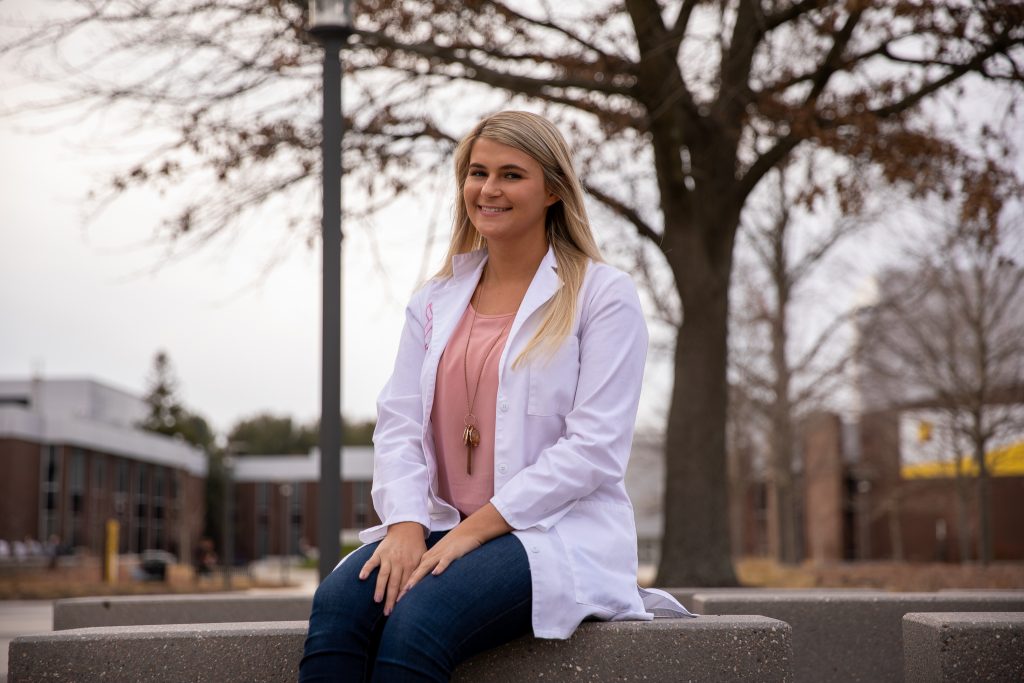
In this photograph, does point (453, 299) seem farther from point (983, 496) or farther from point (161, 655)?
point (983, 496)

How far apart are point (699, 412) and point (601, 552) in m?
8.88

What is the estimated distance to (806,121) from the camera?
1046 cm

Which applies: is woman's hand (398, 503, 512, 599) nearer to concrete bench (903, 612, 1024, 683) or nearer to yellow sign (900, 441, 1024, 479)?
concrete bench (903, 612, 1024, 683)

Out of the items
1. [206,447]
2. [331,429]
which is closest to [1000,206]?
[331,429]

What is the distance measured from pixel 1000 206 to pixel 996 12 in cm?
178

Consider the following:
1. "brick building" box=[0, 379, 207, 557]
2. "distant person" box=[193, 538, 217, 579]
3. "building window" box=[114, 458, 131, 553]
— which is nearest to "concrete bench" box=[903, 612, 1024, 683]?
"distant person" box=[193, 538, 217, 579]

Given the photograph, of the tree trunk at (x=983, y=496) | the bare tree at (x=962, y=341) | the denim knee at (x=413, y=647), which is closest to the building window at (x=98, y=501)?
the bare tree at (x=962, y=341)

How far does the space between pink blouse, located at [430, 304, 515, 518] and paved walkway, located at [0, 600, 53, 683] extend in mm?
5275

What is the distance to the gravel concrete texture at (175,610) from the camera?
5.43 meters

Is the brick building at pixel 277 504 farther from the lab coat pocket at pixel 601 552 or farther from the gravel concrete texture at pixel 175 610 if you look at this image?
the lab coat pocket at pixel 601 552

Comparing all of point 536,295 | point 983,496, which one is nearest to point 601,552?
point 536,295

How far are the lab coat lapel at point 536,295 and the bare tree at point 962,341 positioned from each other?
65.1ft

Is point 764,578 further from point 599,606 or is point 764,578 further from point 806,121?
point 599,606

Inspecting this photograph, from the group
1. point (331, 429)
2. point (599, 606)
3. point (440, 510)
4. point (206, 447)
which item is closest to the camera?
point (599, 606)
